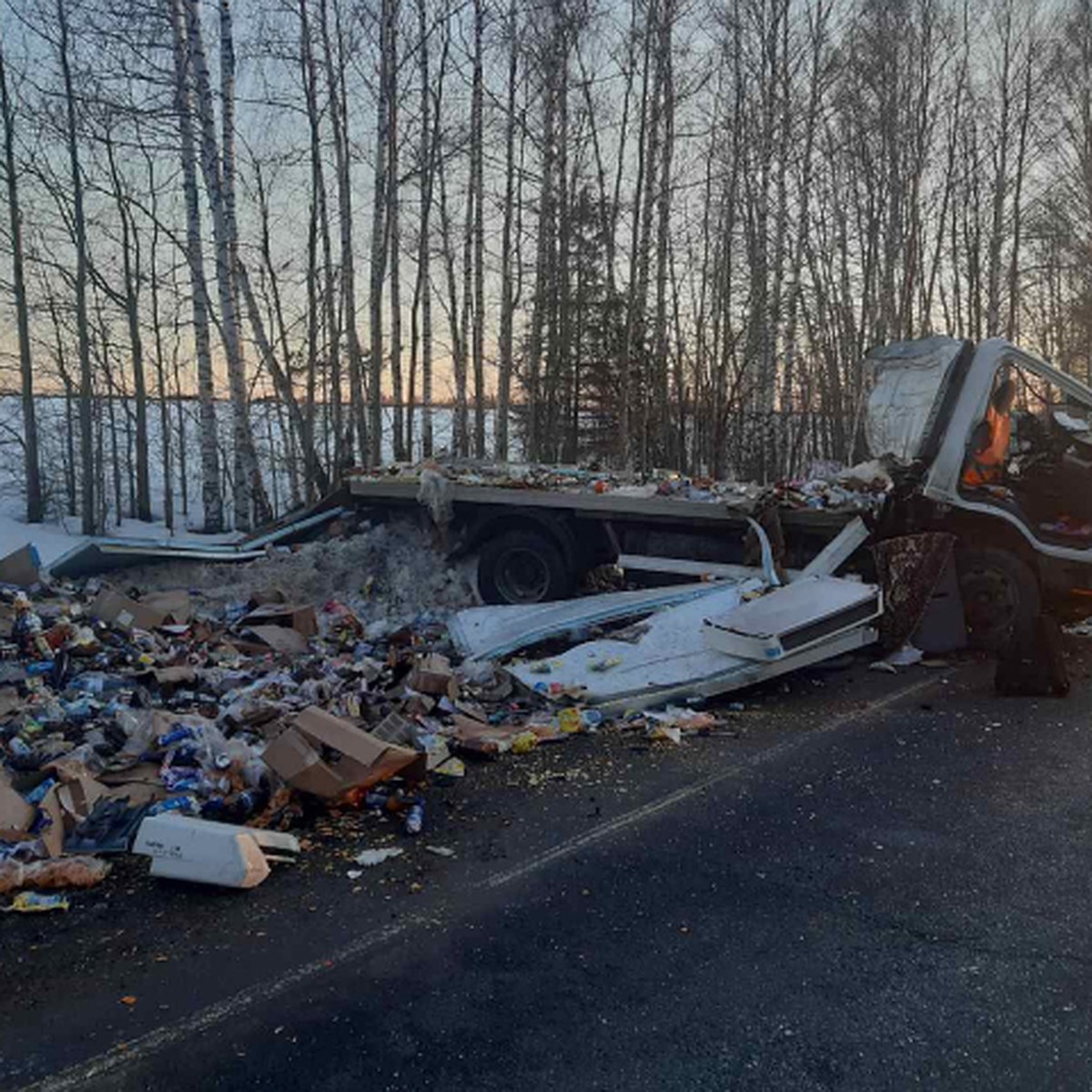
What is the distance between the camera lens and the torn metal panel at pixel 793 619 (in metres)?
5.97

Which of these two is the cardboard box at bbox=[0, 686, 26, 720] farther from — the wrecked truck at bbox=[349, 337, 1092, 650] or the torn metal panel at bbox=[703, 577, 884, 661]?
the wrecked truck at bbox=[349, 337, 1092, 650]

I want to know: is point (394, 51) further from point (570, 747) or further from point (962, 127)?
point (962, 127)

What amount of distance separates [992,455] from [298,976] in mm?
6479

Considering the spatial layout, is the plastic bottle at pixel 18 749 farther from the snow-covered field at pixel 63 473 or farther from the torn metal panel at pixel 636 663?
Answer: the snow-covered field at pixel 63 473

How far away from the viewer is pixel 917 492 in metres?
7.20

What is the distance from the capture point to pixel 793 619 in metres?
6.07

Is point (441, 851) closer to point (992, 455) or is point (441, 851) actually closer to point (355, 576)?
point (992, 455)

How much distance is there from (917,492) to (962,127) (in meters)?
20.7

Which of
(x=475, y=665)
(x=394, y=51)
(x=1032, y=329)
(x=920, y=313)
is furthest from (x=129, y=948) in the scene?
(x=1032, y=329)

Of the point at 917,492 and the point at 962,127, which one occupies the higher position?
the point at 962,127

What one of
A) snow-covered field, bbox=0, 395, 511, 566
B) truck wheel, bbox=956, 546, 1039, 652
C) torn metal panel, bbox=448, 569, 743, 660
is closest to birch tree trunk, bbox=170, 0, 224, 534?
snow-covered field, bbox=0, 395, 511, 566

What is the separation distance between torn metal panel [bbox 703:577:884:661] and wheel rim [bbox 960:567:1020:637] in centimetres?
117

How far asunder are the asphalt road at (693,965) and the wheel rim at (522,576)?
4.06 metres

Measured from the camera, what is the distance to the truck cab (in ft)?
23.3
